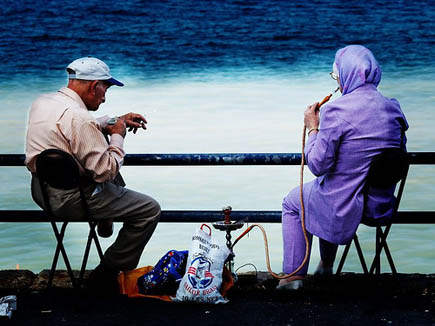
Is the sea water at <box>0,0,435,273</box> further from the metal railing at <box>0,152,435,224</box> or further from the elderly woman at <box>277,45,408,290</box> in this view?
the elderly woman at <box>277,45,408,290</box>

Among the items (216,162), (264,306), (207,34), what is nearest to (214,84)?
(207,34)

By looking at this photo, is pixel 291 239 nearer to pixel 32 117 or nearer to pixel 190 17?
pixel 32 117

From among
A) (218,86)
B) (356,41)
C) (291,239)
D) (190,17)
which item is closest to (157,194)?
(291,239)

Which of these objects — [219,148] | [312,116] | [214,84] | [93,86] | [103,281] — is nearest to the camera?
[312,116]

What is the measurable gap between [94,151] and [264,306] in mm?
1057

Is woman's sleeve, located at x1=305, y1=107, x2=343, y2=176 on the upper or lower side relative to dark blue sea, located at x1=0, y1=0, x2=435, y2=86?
upper

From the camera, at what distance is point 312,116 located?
3.88 meters

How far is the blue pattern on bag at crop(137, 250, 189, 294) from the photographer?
4.05 metres

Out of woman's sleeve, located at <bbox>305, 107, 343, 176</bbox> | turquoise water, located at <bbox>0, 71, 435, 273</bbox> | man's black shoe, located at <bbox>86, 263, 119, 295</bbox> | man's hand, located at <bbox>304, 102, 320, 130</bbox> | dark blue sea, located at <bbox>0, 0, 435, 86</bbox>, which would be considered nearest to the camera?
woman's sleeve, located at <bbox>305, 107, 343, 176</bbox>

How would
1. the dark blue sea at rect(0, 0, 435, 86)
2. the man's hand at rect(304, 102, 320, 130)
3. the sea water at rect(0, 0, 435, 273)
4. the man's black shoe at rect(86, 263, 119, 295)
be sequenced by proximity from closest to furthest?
1. the man's hand at rect(304, 102, 320, 130)
2. the man's black shoe at rect(86, 263, 119, 295)
3. the sea water at rect(0, 0, 435, 273)
4. the dark blue sea at rect(0, 0, 435, 86)

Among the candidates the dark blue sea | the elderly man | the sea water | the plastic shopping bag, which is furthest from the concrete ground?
the dark blue sea

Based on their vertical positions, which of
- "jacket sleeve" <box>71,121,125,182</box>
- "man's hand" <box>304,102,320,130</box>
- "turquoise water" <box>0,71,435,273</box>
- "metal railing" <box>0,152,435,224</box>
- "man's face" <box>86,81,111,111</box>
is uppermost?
"man's face" <box>86,81,111,111</box>

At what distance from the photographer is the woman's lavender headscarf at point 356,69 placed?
3.75 m

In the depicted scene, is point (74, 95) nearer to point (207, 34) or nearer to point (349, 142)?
point (349, 142)
